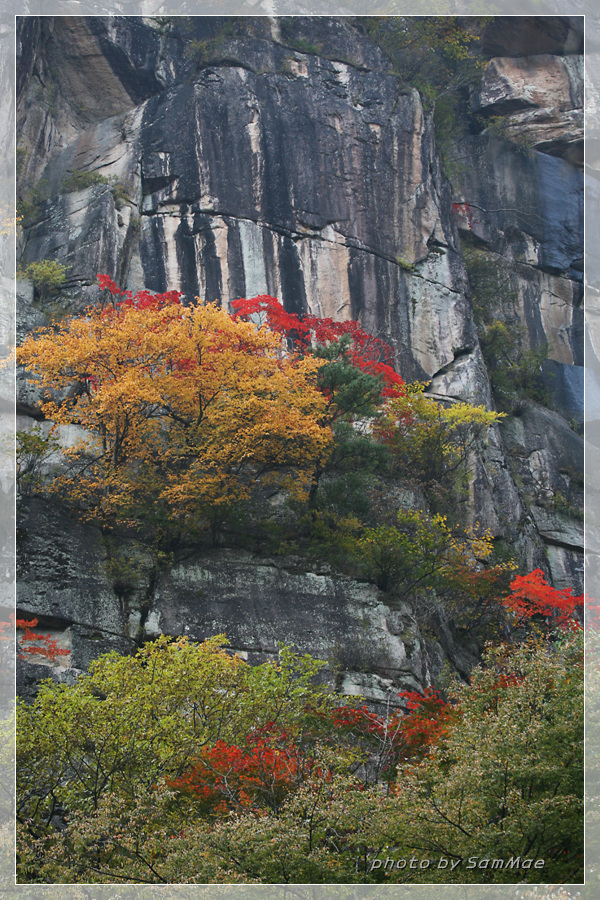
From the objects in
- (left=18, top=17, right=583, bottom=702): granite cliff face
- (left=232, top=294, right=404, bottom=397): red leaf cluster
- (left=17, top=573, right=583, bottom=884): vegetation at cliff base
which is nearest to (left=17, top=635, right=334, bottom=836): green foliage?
(left=17, top=573, right=583, bottom=884): vegetation at cliff base

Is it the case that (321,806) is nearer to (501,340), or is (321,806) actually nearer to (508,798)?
(508,798)

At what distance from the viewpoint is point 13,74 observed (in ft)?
87.5

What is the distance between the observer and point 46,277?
Result: 2523cm

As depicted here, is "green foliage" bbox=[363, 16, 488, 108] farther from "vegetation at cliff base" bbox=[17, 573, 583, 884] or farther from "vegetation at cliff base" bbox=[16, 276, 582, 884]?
Answer: "vegetation at cliff base" bbox=[17, 573, 583, 884]

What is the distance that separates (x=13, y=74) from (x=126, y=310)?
11493 millimetres

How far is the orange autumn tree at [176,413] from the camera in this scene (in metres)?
19.4

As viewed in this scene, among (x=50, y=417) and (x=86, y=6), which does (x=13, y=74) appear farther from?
(x=50, y=417)

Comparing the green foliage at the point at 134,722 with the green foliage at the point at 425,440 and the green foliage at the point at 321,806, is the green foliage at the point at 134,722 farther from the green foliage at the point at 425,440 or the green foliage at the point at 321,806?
the green foliage at the point at 425,440

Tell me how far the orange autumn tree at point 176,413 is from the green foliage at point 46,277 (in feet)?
16.8

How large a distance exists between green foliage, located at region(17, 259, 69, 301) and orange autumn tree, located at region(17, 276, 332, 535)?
5115 millimetres

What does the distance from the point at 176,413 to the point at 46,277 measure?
24.7 feet

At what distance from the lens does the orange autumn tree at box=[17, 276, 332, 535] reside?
63.7ft

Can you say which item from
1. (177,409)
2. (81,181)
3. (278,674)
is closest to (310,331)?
(177,409)

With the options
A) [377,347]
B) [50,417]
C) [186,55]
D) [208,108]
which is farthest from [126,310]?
[186,55]
